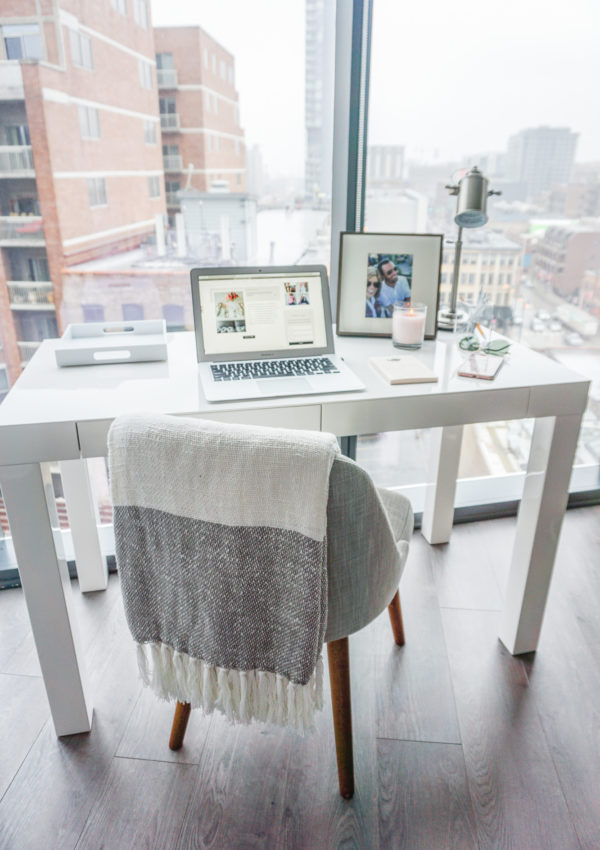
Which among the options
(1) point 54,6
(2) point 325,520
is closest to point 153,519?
(2) point 325,520

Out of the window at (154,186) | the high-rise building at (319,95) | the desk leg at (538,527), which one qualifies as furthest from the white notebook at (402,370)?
the window at (154,186)

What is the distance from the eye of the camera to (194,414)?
127 centimetres

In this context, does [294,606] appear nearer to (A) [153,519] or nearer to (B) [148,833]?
(A) [153,519]

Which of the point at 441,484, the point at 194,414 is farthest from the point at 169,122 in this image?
the point at 441,484

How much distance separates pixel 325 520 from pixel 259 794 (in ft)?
2.50

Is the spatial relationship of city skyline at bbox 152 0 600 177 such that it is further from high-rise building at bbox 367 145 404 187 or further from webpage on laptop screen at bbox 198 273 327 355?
webpage on laptop screen at bbox 198 273 327 355

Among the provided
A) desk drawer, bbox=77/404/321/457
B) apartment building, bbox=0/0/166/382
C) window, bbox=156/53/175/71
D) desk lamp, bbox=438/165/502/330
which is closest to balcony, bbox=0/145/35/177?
apartment building, bbox=0/0/166/382

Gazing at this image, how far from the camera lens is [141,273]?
188cm

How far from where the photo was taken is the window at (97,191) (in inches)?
68.3

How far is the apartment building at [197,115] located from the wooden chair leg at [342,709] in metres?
1.36

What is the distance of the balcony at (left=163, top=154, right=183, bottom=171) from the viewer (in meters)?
1.82

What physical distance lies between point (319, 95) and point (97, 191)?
74 cm

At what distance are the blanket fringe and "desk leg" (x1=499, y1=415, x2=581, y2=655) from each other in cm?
76

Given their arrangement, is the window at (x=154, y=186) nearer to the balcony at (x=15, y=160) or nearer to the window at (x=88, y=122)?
the window at (x=88, y=122)
